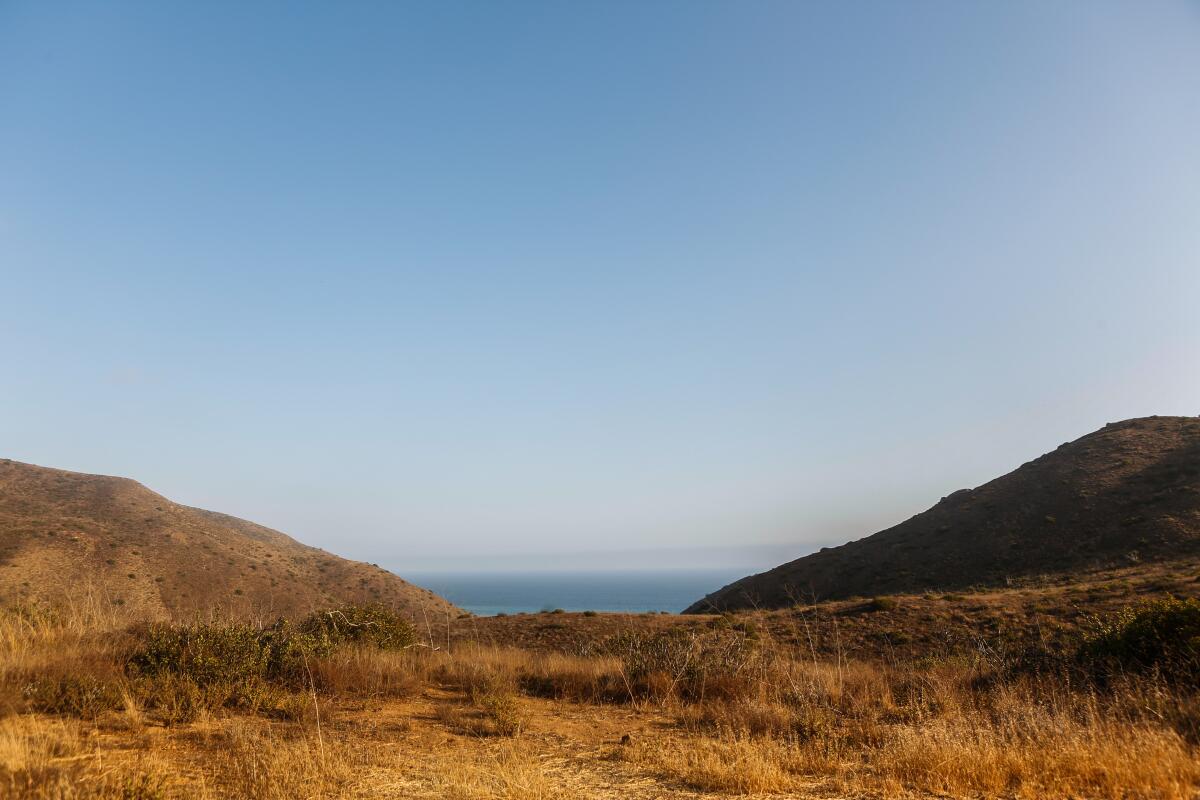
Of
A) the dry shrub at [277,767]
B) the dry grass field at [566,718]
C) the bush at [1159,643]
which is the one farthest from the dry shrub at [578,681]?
the bush at [1159,643]

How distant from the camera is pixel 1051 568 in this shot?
34875mm

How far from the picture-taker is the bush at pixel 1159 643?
9.55 m

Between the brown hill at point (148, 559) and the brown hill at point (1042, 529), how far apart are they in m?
28.7

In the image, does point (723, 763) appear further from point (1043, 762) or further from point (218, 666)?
point (218, 666)

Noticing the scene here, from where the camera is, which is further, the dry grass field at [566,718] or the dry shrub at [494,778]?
the dry grass field at [566,718]

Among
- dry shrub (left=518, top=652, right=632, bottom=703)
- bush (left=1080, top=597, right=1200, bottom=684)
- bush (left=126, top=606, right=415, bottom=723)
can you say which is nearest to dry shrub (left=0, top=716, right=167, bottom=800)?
bush (left=126, top=606, right=415, bottom=723)

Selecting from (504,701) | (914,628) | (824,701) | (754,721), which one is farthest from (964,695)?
(914,628)

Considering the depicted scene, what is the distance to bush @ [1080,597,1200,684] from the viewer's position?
31.3 feet

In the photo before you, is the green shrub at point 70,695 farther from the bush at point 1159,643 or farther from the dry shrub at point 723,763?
the bush at point 1159,643

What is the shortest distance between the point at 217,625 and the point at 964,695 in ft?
43.3

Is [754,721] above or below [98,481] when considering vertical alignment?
below

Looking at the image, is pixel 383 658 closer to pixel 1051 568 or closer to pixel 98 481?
pixel 1051 568

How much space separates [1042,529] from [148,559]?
6205cm

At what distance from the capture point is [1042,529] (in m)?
40.5
